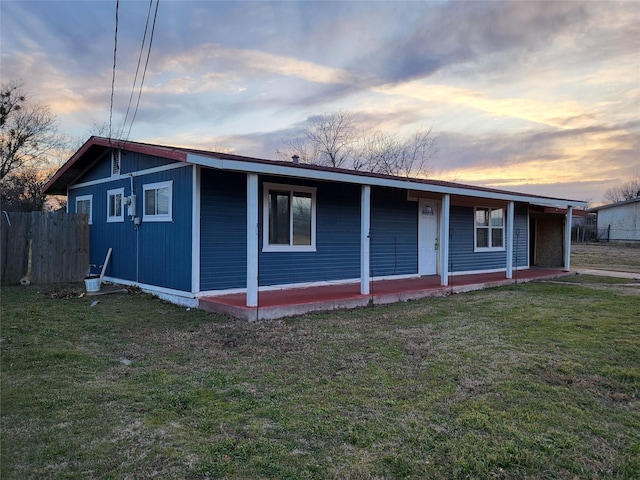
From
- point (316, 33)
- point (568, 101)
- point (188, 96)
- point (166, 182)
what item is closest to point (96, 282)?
point (166, 182)

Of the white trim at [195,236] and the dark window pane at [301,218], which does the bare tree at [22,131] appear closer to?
the white trim at [195,236]

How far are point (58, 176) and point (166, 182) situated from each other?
538 centimetres

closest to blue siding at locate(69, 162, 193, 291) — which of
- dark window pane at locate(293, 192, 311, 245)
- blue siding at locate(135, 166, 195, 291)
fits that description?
blue siding at locate(135, 166, 195, 291)

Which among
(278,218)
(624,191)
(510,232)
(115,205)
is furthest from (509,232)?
(624,191)

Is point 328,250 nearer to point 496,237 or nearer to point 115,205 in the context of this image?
point 115,205

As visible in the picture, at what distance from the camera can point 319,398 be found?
3465mm

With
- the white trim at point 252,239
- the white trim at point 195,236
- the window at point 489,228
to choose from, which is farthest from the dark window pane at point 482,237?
the white trim at point 195,236

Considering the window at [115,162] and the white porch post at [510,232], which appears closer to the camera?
the window at [115,162]

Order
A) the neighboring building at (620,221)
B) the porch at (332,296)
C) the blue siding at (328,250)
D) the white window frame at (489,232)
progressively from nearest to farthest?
the porch at (332,296) → the blue siding at (328,250) → the white window frame at (489,232) → the neighboring building at (620,221)

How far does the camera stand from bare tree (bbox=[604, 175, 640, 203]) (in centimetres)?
5397

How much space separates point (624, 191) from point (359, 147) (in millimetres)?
47752

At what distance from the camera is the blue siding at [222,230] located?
7688mm

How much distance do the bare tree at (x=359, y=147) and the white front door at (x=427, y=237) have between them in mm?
16301

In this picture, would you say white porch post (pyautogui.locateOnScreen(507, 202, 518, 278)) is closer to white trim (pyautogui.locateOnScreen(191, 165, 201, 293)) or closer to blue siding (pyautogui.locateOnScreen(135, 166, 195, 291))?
white trim (pyautogui.locateOnScreen(191, 165, 201, 293))
